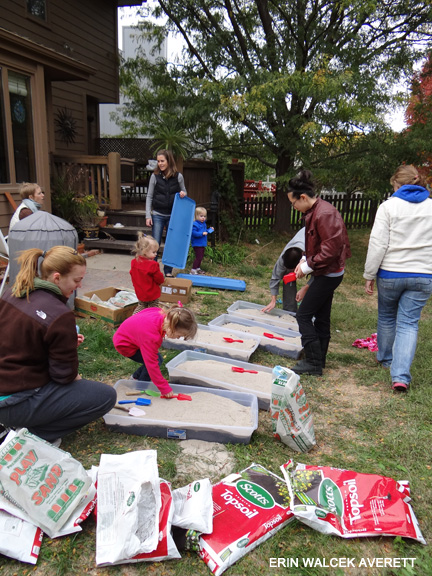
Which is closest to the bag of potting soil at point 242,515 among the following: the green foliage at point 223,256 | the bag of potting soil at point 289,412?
the bag of potting soil at point 289,412

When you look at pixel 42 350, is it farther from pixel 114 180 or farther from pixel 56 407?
pixel 114 180

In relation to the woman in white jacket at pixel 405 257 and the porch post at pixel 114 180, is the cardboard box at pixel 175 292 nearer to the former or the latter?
the woman in white jacket at pixel 405 257

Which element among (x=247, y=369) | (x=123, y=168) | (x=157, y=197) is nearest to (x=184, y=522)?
(x=247, y=369)

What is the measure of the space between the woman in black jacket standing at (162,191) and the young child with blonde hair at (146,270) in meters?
1.94

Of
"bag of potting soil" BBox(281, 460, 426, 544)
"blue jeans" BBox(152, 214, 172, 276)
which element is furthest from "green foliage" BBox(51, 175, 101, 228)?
"bag of potting soil" BBox(281, 460, 426, 544)

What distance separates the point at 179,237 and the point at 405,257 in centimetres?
370

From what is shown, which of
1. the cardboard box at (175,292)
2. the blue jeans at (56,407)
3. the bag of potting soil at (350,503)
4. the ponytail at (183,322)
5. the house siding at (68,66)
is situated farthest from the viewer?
the house siding at (68,66)

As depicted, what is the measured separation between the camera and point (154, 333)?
9.85 ft

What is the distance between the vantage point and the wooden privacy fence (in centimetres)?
1240

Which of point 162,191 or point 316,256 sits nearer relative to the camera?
point 316,256

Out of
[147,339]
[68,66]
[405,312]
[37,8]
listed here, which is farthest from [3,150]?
[405,312]

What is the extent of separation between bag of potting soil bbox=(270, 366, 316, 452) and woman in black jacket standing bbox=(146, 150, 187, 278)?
3.89 meters

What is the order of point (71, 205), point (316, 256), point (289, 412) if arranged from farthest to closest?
point (71, 205)
point (316, 256)
point (289, 412)

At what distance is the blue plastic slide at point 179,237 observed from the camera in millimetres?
6603
